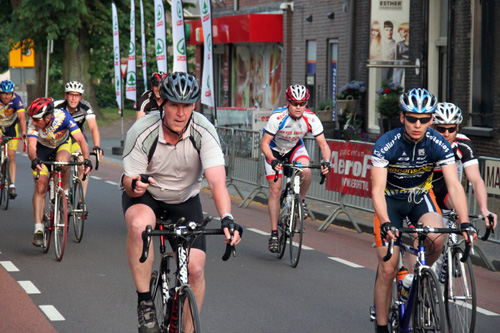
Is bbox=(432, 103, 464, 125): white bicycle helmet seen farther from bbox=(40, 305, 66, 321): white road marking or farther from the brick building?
the brick building

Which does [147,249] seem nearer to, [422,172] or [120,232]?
[422,172]

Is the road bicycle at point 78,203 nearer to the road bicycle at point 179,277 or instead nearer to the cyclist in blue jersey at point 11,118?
the cyclist in blue jersey at point 11,118

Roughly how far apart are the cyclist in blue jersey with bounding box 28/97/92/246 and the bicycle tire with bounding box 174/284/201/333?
17.8ft

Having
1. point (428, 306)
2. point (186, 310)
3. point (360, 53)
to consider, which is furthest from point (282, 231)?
point (360, 53)

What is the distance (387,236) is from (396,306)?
2.49 ft

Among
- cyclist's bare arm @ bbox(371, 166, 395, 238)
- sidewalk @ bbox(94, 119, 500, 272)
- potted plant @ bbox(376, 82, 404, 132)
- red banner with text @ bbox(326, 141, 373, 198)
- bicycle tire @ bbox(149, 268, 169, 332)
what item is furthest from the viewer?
potted plant @ bbox(376, 82, 404, 132)

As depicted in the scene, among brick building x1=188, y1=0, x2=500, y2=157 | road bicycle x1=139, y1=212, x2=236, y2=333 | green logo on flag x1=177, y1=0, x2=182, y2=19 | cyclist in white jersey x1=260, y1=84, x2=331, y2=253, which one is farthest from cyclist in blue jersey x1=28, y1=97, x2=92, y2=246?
green logo on flag x1=177, y1=0, x2=182, y2=19

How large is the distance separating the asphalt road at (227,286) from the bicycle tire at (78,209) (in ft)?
0.56

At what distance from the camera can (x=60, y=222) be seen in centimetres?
1050

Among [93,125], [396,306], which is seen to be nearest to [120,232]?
[93,125]

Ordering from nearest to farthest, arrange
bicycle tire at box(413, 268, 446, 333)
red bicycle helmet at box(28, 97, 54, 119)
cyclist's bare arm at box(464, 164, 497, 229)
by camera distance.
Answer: bicycle tire at box(413, 268, 446, 333) < cyclist's bare arm at box(464, 164, 497, 229) < red bicycle helmet at box(28, 97, 54, 119)

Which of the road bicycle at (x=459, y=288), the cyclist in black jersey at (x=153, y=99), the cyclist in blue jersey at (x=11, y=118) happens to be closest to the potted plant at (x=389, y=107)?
the cyclist in blue jersey at (x=11, y=118)

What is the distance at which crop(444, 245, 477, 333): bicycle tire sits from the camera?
6.81m

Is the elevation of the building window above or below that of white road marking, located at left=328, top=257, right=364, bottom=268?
above
